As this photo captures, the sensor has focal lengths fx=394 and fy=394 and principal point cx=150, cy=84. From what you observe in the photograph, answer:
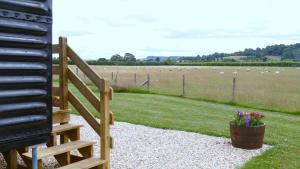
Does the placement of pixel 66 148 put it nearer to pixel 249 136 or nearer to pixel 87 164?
pixel 87 164

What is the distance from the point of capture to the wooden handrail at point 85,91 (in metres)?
5.11

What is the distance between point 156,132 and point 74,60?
3.93 metres

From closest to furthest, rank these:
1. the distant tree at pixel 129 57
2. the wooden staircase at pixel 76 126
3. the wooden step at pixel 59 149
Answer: the wooden step at pixel 59 149
the wooden staircase at pixel 76 126
the distant tree at pixel 129 57

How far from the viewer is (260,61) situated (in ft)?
259

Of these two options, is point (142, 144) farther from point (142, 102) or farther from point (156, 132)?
point (142, 102)

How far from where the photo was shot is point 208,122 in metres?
10.6

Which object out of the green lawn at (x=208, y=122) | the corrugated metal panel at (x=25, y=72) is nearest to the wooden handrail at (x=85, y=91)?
the corrugated metal panel at (x=25, y=72)

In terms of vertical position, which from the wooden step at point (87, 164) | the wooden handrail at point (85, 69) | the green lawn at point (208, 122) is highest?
the wooden handrail at point (85, 69)

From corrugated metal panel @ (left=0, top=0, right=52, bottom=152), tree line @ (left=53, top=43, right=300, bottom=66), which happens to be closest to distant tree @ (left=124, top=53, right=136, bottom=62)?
tree line @ (left=53, top=43, right=300, bottom=66)

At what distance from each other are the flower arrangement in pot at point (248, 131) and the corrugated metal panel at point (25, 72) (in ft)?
16.3

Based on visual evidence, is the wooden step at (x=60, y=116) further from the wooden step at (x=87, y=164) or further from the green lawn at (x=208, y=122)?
the green lawn at (x=208, y=122)

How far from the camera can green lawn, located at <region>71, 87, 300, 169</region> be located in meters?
6.83

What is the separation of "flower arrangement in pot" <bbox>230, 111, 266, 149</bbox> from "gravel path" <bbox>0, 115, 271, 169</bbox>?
0.15 metres

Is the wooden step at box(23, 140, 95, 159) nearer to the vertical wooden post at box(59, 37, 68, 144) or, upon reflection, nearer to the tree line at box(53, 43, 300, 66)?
the vertical wooden post at box(59, 37, 68, 144)
